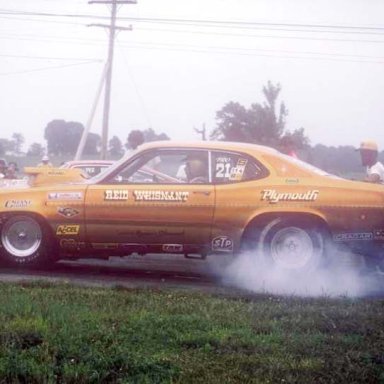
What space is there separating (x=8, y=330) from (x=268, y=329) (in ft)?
5.79

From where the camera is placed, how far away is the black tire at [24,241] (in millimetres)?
7180

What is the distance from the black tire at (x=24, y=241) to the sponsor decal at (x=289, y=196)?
2.44 m

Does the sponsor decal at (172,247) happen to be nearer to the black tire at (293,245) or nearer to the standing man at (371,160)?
the black tire at (293,245)

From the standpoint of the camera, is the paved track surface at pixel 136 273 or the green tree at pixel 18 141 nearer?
the paved track surface at pixel 136 273

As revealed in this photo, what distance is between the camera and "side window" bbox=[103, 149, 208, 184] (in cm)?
715

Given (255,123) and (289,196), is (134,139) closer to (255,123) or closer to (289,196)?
(289,196)

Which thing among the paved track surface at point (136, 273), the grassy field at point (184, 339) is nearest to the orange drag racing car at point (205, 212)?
the paved track surface at point (136, 273)

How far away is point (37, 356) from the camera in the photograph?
3893 mm

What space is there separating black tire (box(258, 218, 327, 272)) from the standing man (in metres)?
1.88

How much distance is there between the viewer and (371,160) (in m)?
8.50

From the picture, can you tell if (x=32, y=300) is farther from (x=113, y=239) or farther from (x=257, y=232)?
(x=257, y=232)

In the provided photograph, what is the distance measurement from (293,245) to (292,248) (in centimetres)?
3

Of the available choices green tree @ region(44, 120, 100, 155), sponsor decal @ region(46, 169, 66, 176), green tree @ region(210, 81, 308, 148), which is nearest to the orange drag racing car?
sponsor decal @ region(46, 169, 66, 176)

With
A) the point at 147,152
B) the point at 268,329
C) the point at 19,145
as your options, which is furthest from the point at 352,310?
the point at 19,145
